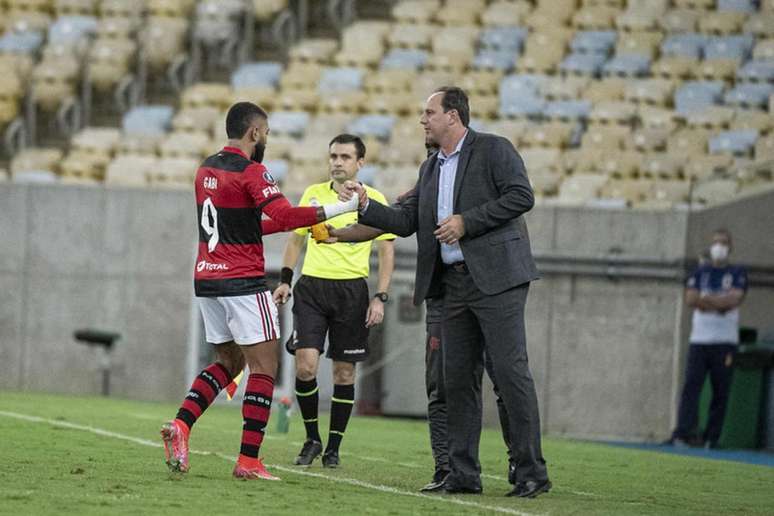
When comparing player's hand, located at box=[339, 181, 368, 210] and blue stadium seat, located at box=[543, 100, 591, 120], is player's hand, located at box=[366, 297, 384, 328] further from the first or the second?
blue stadium seat, located at box=[543, 100, 591, 120]

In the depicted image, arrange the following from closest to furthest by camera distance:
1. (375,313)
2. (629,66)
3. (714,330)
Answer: (375,313)
(714,330)
(629,66)

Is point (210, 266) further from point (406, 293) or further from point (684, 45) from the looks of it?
point (684, 45)

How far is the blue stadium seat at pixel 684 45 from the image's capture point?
78.8 ft

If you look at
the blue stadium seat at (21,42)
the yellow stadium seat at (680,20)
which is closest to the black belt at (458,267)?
the yellow stadium seat at (680,20)

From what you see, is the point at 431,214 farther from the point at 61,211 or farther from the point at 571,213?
the point at 61,211

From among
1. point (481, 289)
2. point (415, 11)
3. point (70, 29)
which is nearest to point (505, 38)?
point (415, 11)

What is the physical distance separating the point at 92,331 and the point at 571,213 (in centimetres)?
616

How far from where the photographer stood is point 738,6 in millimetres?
24969

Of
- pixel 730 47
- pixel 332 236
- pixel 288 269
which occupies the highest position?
pixel 730 47

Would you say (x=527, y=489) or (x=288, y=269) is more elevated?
(x=288, y=269)

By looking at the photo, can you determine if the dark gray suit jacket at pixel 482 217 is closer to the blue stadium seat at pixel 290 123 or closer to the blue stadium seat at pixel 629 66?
the blue stadium seat at pixel 290 123

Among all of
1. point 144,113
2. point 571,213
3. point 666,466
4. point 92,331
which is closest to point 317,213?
point 666,466

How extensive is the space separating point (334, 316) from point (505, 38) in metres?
15.2

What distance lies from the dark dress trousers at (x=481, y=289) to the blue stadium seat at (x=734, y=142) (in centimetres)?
1262
